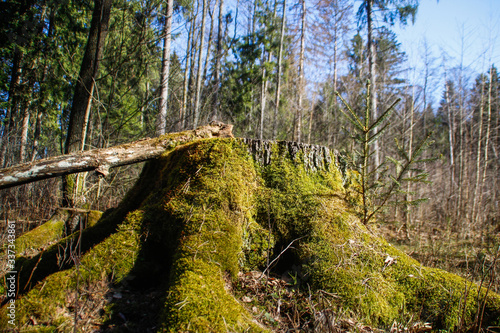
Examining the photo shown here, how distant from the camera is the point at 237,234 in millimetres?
2338

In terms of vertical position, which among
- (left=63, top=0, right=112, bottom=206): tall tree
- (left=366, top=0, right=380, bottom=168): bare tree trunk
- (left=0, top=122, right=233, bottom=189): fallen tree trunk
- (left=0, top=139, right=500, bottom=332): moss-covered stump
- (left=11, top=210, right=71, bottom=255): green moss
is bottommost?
(left=11, top=210, right=71, bottom=255): green moss

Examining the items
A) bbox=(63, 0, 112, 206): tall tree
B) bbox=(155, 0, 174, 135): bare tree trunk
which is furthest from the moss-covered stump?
bbox=(155, 0, 174, 135): bare tree trunk

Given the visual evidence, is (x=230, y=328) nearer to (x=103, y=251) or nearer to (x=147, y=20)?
(x=103, y=251)

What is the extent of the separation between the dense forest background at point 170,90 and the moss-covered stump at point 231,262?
0.70 meters

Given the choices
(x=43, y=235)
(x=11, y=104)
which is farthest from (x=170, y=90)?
(x=11, y=104)

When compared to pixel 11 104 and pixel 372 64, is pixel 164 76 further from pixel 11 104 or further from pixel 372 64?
pixel 372 64

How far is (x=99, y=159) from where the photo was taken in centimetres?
302

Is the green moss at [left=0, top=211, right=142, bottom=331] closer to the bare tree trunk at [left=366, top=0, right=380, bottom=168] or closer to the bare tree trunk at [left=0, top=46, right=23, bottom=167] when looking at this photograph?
the bare tree trunk at [left=0, top=46, right=23, bottom=167]

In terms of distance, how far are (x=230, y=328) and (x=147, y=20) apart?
6.26 meters

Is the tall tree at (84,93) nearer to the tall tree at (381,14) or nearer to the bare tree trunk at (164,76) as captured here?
the bare tree trunk at (164,76)

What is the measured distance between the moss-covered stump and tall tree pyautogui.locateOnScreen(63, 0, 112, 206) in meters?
2.30

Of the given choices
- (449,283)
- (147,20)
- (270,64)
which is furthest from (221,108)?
(449,283)

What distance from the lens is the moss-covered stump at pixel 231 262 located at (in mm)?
1867

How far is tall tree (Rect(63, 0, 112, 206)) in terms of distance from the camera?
4.76 m
